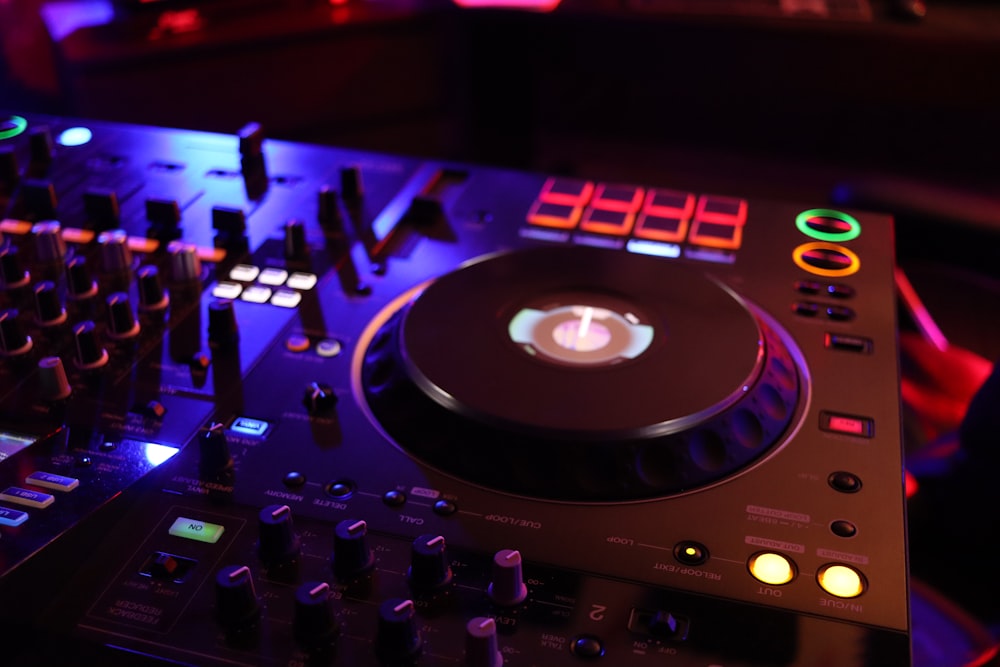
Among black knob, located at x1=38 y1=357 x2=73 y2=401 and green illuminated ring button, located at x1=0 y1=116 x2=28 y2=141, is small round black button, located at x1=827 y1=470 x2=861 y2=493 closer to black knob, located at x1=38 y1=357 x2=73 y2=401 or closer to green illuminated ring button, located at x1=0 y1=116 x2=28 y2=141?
black knob, located at x1=38 y1=357 x2=73 y2=401

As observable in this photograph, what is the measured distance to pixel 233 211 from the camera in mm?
→ 906

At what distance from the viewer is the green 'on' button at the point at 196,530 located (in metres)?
0.61

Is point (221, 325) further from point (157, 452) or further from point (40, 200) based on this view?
point (40, 200)

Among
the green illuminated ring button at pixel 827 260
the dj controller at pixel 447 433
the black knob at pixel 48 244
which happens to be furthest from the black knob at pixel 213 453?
the green illuminated ring button at pixel 827 260

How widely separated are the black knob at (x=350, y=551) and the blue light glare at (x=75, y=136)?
0.74 m

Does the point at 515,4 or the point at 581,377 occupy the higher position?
the point at 581,377

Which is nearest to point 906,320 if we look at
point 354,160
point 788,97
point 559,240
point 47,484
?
point 559,240

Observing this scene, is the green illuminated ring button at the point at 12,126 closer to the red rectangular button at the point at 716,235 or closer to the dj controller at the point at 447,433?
the dj controller at the point at 447,433

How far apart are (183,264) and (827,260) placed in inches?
23.5

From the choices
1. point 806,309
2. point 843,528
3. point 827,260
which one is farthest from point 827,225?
point 843,528

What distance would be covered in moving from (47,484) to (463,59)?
206cm

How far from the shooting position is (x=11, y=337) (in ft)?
2.48

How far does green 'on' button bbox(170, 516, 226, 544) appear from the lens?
23.9 inches

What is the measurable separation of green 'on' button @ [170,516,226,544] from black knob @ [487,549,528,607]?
0.60 ft
